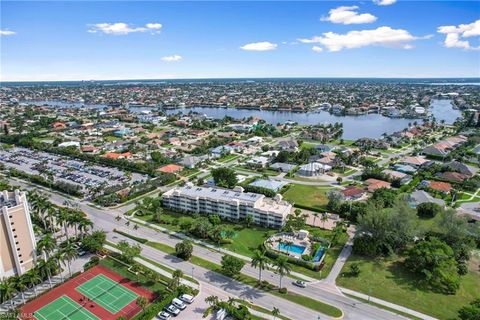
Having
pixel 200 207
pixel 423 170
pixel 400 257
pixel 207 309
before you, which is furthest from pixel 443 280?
pixel 423 170

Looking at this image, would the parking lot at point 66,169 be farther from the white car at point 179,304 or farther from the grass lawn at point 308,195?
the white car at point 179,304

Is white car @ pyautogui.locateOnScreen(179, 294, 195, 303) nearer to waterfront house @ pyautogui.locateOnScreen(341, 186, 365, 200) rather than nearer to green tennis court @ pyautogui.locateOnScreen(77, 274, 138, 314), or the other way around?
green tennis court @ pyautogui.locateOnScreen(77, 274, 138, 314)

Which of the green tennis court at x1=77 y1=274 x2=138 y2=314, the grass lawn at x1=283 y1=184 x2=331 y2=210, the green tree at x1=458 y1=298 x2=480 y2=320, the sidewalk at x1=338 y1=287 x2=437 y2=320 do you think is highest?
the green tree at x1=458 y1=298 x2=480 y2=320

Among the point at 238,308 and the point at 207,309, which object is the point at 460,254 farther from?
the point at 207,309

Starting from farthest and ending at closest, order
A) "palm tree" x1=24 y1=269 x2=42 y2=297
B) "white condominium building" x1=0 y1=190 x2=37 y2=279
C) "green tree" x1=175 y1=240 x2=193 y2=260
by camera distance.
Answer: "green tree" x1=175 y1=240 x2=193 y2=260, "white condominium building" x1=0 y1=190 x2=37 y2=279, "palm tree" x1=24 y1=269 x2=42 y2=297

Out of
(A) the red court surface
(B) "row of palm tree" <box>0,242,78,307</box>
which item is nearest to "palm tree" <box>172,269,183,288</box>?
(A) the red court surface

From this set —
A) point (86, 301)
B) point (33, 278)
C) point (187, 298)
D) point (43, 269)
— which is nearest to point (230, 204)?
point (187, 298)

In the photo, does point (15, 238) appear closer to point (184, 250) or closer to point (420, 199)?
point (184, 250)

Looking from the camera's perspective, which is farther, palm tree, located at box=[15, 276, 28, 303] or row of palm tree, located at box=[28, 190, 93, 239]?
row of palm tree, located at box=[28, 190, 93, 239]
